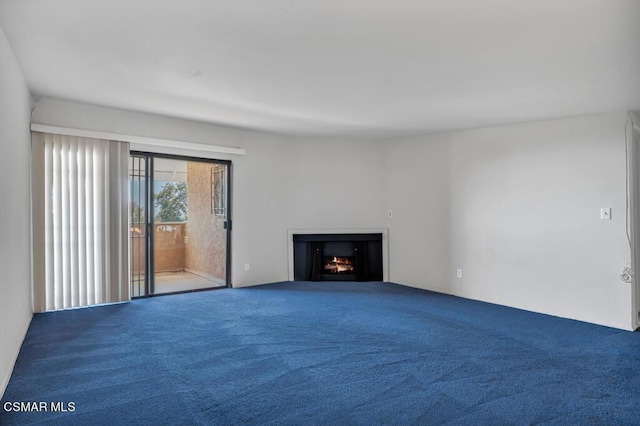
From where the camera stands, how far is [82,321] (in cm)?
416

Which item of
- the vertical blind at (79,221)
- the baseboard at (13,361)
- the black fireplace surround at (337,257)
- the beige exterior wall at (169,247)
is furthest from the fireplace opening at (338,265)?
the baseboard at (13,361)

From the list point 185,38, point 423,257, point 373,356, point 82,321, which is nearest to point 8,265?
point 82,321

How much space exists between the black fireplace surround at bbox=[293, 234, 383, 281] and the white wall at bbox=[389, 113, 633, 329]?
42 cm

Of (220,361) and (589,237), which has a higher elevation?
(589,237)

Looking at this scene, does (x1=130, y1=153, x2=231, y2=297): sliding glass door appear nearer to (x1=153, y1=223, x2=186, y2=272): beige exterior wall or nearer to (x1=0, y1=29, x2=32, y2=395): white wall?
(x1=153, y1=223, x2=186, y2=272): beige exterior wall

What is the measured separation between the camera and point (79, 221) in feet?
15.1

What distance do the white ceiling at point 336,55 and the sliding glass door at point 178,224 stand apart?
1122 mm

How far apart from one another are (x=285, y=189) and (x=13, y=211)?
3.96 m

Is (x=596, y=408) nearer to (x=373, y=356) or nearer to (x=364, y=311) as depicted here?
(x=373, y=356)

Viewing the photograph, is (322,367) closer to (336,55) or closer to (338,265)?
(336,55)

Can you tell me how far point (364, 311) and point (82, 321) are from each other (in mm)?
3140

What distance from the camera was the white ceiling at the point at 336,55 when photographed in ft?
7.55

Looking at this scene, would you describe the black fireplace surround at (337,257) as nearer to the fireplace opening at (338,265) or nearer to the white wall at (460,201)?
the fireplace opening at (338,265)

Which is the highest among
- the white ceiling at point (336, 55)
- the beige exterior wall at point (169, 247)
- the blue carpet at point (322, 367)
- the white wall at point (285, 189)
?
the white ceiling at point (336, 55)
